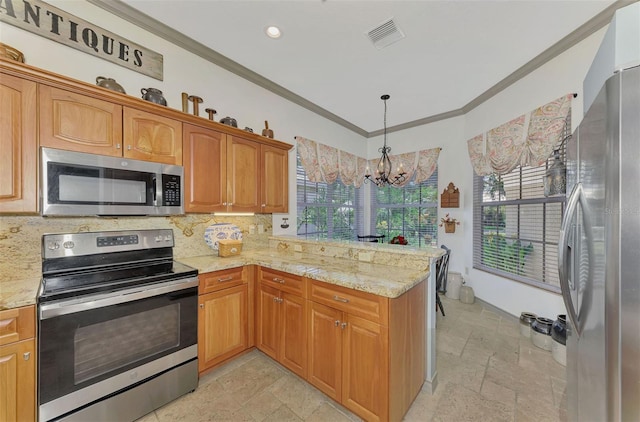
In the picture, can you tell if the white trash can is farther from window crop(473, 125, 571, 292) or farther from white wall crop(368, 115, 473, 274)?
window crop(473, 125, 571, 292)

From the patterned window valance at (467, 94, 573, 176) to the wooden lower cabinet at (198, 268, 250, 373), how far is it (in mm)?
3491

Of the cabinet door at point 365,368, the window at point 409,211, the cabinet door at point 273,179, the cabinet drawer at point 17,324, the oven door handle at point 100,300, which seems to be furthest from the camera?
the window at point 409,211

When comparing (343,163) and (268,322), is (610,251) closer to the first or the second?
(268,322)

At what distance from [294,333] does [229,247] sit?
1.11m

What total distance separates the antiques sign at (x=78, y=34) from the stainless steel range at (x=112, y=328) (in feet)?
4.98

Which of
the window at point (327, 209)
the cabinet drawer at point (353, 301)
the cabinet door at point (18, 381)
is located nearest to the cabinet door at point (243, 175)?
the window at point (327, 209)

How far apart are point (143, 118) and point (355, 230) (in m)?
4.15

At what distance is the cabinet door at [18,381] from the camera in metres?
1.22

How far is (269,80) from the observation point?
3.18m

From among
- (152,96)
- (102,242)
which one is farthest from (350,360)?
(152,96)

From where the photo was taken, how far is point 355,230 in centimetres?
524

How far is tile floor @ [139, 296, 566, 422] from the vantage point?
1.69m

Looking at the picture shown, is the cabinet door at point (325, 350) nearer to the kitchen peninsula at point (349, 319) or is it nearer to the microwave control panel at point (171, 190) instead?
the kitchen peninsula at point (349, 319)

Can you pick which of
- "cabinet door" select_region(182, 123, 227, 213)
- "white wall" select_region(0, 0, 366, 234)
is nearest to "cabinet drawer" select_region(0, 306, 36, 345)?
"cabinet door" select_region(182, 123, 227, 213)
